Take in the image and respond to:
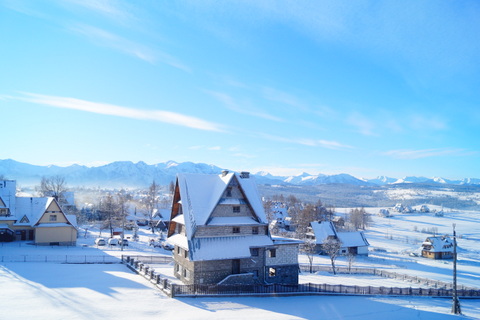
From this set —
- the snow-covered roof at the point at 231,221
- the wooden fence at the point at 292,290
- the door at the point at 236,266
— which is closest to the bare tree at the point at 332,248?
the wooden fence at the point at 292,290

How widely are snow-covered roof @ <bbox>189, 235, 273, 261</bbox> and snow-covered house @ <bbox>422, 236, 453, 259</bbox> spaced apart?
64.4 m

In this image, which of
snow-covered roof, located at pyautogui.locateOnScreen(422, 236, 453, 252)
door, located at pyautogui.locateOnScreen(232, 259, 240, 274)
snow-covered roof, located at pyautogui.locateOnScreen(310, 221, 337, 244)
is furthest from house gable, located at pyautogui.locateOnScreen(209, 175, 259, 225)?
snow-covered roof, located at pyautogui.locateOnScreen(422, 236, 453, 252)

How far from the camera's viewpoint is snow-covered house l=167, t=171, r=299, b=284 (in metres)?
28.7

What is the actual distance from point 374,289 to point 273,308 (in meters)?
13.7

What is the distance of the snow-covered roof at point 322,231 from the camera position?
7150 centimetres

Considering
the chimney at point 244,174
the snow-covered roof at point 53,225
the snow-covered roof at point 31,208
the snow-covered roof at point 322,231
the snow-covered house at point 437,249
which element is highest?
the chimney at point 244,174

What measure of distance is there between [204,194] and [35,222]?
108 feet

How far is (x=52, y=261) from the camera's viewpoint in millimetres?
34656

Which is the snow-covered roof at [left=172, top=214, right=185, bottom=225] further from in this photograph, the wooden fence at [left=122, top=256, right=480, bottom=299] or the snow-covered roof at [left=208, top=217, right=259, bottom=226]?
the wooden fence at [left=122, top=256, right=480, bottom=299]

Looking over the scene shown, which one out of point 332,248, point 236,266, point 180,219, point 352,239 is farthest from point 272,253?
point 352,239

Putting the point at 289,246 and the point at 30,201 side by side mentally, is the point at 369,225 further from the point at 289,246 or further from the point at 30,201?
the point at 30,201

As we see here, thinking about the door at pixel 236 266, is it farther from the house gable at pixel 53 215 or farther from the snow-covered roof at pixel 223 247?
the house gable at pixel 53 215

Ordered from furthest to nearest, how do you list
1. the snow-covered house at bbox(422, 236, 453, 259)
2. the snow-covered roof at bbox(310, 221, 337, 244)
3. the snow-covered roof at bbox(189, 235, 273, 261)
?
the snow-covered house at bbox(422, 236, 453, 259) → the snow-covered roof at bbox(310, 221, 337, 244) → the snow-covered roof at bbox(189, 235, 273, 261)

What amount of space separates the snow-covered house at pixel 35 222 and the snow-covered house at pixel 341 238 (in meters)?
50.1
